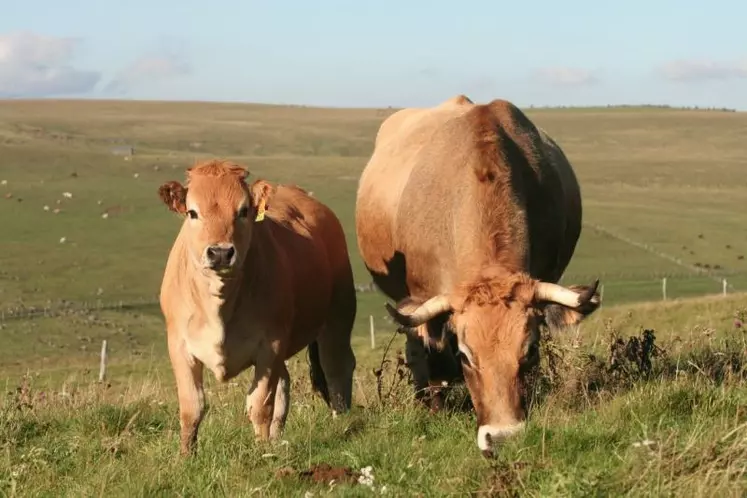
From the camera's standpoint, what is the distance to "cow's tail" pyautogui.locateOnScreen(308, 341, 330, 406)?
11711 mm

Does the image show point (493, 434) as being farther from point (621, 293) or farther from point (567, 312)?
point (621, 293)

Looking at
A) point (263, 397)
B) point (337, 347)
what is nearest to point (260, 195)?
point (263, 397)

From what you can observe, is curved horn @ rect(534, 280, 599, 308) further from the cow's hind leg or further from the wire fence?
the wire fence

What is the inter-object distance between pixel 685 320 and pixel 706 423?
1555cm

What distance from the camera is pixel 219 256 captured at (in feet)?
26.1

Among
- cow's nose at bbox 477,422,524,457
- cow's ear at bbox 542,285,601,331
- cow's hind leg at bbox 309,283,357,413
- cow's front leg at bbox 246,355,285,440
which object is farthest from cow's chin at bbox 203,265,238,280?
cow's hind leg at bbox 309,283,357,413

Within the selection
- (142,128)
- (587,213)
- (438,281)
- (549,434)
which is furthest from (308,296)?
(142,128)

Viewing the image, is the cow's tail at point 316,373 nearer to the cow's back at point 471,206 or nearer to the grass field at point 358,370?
the grass field at point 358,370

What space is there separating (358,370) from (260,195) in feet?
31.0

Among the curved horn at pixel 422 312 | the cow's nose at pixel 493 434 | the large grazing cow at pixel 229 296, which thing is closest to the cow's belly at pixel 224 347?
the large grazing cow at pixel 229 296

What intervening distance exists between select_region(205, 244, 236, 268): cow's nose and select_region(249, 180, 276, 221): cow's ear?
0.88 metres

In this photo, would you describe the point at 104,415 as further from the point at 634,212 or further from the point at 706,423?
the point at 634,212

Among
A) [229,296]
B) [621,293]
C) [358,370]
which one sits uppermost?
[229,296]

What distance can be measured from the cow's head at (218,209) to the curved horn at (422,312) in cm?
124
